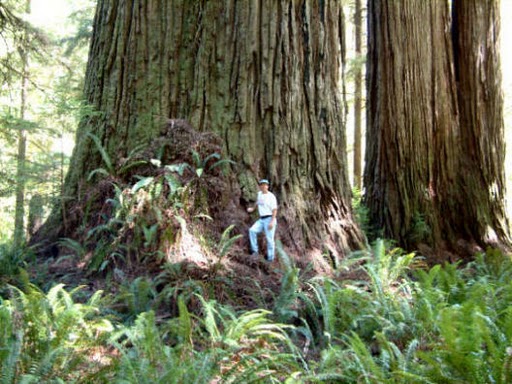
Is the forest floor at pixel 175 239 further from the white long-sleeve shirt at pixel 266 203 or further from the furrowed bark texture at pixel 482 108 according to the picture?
the furrowed bark texture at pixel 482 108

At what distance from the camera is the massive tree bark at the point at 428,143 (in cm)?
772

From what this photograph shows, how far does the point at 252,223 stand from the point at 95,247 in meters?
1.65

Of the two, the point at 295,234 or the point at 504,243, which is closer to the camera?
the point at 295,234

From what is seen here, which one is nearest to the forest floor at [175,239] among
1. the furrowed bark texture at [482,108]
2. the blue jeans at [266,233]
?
the blue jeans at [266,233]

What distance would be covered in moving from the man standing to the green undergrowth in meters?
0.23

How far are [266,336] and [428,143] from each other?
210 inches

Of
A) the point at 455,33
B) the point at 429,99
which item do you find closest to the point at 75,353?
the point at 429,99

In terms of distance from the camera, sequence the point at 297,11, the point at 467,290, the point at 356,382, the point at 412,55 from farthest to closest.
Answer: the point at 412,55
the point at 297,11
the point at 467,290
the point at 356,382

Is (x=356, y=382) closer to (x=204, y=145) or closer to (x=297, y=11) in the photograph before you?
(x=204, y=145)

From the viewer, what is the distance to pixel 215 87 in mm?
5434

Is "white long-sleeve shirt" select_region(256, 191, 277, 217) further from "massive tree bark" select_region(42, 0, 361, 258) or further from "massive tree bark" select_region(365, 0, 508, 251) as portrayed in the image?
"massive tree bark" select_region(365, 0, 508, 251)

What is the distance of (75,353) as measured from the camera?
10.1 feet

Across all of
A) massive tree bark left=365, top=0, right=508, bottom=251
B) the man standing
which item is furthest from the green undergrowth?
massive tree bark left=365, top=0, right=508, bottom=251

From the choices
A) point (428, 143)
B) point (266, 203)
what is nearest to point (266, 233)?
point (266, 203)
